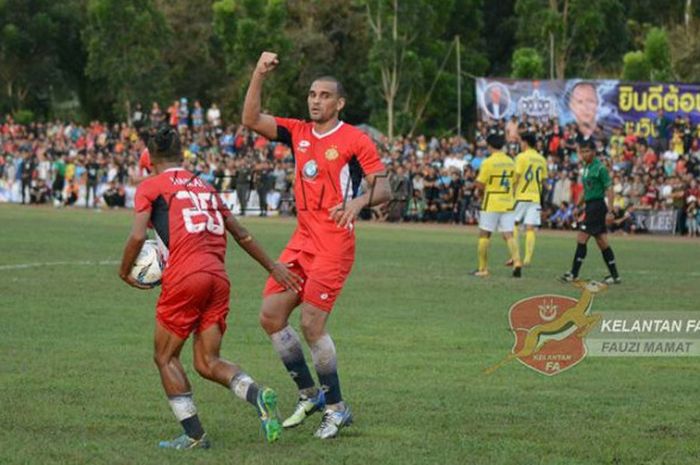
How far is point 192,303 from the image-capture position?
8453 millimetres

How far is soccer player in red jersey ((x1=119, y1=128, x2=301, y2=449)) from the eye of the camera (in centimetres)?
843

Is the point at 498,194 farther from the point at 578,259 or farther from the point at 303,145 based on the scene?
the point at 303,145

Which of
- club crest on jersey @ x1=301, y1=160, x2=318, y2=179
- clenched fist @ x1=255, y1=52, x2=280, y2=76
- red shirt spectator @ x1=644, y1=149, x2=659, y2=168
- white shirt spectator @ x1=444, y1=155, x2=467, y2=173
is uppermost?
clenched fist @ x1=255, y1=52, x2=280, y2=76

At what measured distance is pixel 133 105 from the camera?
6003 centimetres

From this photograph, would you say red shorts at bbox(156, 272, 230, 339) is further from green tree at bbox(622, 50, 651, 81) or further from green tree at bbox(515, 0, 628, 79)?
green tree at bbox(515, 0, 628, 79)

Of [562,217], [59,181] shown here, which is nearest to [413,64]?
[59,181]

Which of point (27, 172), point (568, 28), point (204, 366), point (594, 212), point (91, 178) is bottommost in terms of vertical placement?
point (91, 178)

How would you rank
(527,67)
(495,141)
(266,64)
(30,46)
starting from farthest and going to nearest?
(30,46) → (527,67) → (495,141) → (266,64)

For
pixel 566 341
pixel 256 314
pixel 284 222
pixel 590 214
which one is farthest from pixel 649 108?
pixel 566 341

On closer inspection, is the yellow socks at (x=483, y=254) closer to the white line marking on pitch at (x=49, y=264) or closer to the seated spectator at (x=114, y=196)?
the white line marking on pitch at (x=49, y=264)

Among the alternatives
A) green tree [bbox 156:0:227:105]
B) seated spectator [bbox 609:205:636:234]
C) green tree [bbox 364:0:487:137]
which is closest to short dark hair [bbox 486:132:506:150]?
seated spectator [bbox 609:205:636:234]

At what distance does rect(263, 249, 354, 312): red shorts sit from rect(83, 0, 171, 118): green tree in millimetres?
50492

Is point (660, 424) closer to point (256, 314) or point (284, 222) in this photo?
point (256, 314)

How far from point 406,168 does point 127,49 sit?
21.6 m
